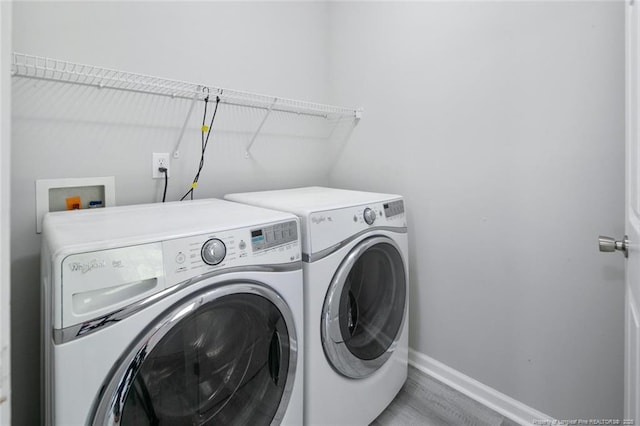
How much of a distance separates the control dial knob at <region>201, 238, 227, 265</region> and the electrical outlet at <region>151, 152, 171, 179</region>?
82 centimetres

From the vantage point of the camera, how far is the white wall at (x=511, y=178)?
120 cm

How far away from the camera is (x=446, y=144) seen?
1.64m

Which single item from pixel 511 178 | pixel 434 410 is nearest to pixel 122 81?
pixel 511 178

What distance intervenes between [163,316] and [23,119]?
1017 millimetres

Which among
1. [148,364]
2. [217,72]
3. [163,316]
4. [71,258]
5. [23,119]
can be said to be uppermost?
[217,72]

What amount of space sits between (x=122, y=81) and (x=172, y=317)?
3.58 ft

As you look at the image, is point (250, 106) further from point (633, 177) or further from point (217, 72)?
point (633, 177)

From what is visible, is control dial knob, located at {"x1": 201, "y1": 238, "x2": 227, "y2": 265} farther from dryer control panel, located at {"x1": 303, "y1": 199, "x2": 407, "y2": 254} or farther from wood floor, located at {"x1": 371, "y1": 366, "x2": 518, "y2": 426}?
wood floor, located at {"x1": 371, "y1": 366, "x2": 518, "y2": 426}

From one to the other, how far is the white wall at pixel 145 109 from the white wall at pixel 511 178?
1.63 ft

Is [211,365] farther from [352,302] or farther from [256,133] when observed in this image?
[256,133]

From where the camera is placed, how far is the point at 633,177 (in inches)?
34.0

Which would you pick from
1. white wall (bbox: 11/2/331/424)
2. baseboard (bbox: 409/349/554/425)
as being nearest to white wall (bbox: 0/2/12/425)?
white wall (bbox: 11/2/331/424)

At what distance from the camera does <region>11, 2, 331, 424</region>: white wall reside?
1.20m

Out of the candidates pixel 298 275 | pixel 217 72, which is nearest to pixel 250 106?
pixel 217 72
